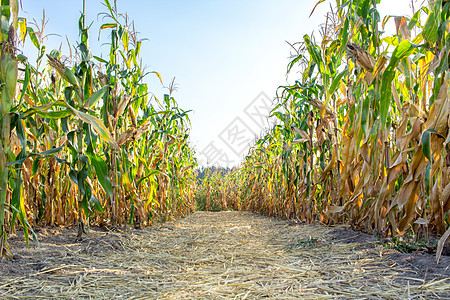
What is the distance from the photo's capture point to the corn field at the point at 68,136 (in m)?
1.53

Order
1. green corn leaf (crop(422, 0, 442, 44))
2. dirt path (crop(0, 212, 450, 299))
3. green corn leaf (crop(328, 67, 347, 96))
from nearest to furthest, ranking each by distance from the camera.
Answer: dirt path (crop(0, 212, 450, 299)) < green corn leaf (crop(422, 0, 442, 44)) < green corn leaf (crop(328, 67, 347, 96))

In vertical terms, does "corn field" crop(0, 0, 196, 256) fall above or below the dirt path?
above

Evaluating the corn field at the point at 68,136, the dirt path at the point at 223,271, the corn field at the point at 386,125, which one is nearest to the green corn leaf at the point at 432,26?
the corn field at the point at 386,125

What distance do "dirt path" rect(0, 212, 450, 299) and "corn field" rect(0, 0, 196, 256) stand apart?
285 millimetres

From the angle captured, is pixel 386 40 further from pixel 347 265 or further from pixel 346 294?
pixel 346 294

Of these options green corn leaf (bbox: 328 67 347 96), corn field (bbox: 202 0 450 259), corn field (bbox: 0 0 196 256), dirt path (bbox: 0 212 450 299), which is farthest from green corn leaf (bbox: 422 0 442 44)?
corn field (bbox: 0 0 196 256)

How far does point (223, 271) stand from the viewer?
5.69 feet

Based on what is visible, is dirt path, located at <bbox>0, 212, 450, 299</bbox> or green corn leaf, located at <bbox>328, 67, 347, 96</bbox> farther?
green corn leaf, located at <bbox>328, 67, 347, 96</bbox>

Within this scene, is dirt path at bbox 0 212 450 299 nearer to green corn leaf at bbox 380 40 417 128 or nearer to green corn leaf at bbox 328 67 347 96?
green corn leaf at bbox 380 40 417 128

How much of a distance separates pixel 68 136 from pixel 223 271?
4.68ft

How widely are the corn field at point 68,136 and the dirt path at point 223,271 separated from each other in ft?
0.93

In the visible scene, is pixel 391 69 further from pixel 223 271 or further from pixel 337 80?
pixel 223 271

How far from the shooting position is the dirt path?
4.32ft

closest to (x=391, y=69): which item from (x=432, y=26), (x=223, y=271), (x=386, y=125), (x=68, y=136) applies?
(x=432, y=26)
